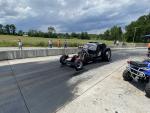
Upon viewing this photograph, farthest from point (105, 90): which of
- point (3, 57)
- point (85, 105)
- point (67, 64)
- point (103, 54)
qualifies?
point (3, 57)

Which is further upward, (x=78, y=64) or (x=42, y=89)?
(x=78, y=64)

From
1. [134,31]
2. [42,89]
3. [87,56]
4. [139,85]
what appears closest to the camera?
[42,89]

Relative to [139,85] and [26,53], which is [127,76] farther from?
[26,53]

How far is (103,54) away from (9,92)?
395 inches

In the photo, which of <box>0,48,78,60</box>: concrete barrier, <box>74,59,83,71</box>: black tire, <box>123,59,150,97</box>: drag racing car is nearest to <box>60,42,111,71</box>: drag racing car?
<box>74,59,83,71</box>: black tire

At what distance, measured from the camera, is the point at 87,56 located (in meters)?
14.3

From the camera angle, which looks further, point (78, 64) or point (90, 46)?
point (90, 46)

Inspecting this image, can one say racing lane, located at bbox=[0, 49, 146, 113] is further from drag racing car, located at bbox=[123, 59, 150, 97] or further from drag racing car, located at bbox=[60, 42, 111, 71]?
drag racing car, located at bbox=[123, 59, 150, 97]

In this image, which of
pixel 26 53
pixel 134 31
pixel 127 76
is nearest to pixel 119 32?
pixel 134 31

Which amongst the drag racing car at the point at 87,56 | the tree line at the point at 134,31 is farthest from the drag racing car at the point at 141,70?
the tree line at the point at 134,31

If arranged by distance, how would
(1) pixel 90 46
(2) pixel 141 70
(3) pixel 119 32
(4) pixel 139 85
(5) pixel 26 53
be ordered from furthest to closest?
(3) pixel 119 32, (5) pixel 26 53, (1) pixel 90 46, (4) pixel 139 85, (2) pixel 141 70

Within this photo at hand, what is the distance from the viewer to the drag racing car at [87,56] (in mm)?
12769

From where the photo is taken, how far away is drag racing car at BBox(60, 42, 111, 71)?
12.8 meters

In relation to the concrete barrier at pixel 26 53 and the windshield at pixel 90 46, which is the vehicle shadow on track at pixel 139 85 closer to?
the windshield at pixel 90 46
